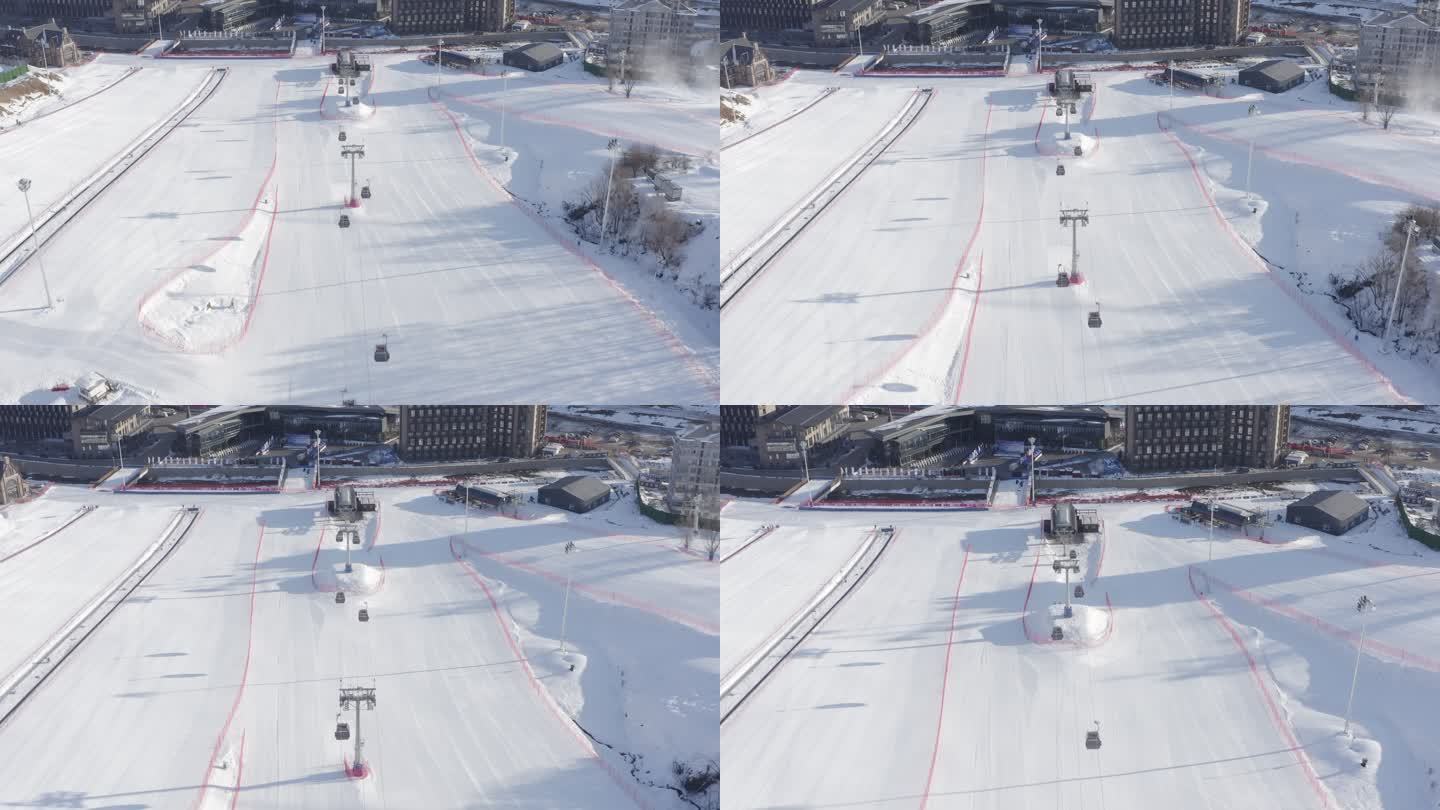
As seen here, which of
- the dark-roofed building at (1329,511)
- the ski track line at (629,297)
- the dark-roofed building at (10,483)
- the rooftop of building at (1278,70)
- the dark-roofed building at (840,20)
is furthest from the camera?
the dark-roofed building at (840,20)

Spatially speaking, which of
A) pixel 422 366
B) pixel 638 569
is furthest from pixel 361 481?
pixel 638 569

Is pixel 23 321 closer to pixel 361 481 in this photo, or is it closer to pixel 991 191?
pixel 361 481

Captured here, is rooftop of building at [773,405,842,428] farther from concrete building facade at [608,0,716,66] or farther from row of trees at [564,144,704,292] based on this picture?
concrete building facade at [608,0,716,66]

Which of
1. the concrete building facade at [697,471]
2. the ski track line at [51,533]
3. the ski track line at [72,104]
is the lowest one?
the ski track line at [51,533]

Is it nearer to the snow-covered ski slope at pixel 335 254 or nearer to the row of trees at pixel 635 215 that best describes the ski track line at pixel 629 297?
the snow-covered ski slope at pixel 335 254

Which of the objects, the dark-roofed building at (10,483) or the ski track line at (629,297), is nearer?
the ski track line at (629,297)

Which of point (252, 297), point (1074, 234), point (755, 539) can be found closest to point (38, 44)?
point (252, 297)

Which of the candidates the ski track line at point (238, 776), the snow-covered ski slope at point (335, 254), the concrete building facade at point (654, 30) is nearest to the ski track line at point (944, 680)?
the snow-covered ski slope at point (335, 254)

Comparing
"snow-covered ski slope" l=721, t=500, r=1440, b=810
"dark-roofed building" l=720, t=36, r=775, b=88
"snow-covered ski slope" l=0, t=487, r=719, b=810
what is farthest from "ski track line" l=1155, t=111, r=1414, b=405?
"snow-covered ski slope" l=0, t=487, r=719, b=810
